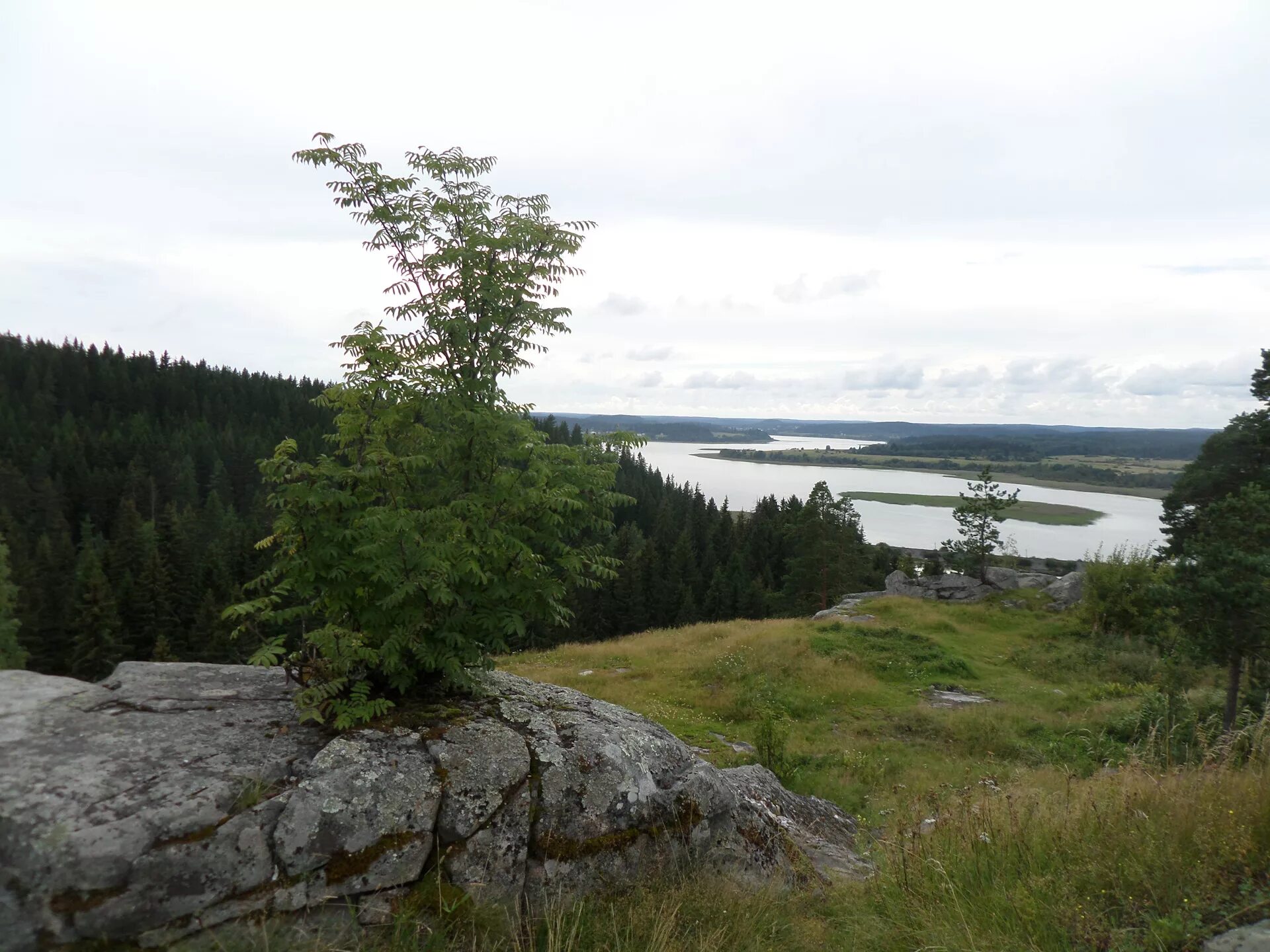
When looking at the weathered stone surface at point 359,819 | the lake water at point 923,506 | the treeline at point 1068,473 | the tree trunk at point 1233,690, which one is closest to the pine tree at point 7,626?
the weathered stone surface at point 359,819

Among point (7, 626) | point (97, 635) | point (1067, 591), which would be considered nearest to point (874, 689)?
point (1067, 591)

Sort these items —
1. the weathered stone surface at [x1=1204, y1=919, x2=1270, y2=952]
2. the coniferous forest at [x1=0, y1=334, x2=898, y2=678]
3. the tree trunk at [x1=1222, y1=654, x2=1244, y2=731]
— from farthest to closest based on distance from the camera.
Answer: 1. the coniferous forest at [x1=0, y1=334, x2=898, y2=678]
2. the tree trunk at [x1=1222, y1=654, x2=1244, y2=731]
3. the weathered stone surface at [x1=1204, y1=919, x2=1270, y2=952]

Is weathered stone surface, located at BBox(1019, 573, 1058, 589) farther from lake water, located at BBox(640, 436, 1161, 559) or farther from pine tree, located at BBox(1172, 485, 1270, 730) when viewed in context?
pine tree, located at BBox(1172, 485, 1270, 730)

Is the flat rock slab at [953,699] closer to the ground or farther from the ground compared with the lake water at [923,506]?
farther from the ground

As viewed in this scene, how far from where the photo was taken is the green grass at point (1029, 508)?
9231cm

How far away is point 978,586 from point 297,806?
3132 centimetres

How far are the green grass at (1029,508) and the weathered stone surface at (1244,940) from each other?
8114 centimetres

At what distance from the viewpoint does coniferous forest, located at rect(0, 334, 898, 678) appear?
4119cm

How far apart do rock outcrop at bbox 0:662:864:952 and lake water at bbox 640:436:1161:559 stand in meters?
33.0

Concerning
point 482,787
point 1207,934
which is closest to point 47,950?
point 482,787

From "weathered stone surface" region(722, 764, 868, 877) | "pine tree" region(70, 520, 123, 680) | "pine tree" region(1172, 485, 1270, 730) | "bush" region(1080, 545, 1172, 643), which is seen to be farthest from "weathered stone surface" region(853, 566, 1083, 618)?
"pine tree" region(70, 520, 123, 680)

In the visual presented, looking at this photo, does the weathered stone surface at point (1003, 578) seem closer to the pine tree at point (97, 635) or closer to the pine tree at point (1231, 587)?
the pine tree at point (1231, 587)

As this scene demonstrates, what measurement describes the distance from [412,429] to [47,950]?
365cm

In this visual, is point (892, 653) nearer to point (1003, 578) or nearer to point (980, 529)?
point (980, 529)
